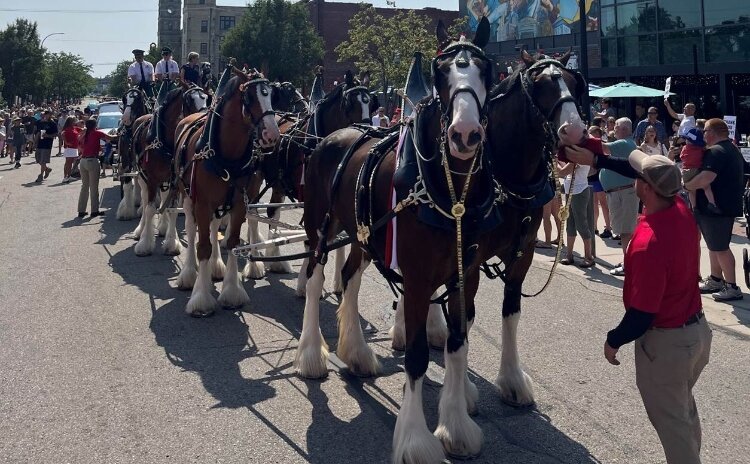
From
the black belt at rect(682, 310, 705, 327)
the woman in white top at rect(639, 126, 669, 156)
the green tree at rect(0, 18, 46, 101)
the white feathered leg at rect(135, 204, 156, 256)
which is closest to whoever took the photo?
the black belt at rect(682, 310, 705, 327)

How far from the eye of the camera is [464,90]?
4.06 m

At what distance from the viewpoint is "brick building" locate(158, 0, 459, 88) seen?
6800 cm

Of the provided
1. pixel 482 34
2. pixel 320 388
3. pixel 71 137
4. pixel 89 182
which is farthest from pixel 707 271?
pixel 71 137

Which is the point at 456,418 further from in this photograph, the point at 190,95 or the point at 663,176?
the point at 190,95

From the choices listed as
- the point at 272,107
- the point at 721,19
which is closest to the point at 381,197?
the point at 272,107

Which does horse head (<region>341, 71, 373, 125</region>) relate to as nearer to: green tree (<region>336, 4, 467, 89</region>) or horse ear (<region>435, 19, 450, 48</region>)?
horse ear (<region>435, 19, 450, 48</region>)

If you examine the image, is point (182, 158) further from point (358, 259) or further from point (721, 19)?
point (721, 19)

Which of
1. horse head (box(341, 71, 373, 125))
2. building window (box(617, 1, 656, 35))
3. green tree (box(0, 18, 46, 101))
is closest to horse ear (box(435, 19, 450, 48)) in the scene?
horse head (box(341, 71, 373, 125))

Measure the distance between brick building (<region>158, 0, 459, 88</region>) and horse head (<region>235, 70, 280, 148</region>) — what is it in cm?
283

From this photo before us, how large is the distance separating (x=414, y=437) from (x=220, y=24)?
105542 mm

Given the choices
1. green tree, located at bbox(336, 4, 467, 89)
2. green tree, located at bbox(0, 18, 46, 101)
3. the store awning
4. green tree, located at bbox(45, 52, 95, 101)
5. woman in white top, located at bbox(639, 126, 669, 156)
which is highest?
green tree, located at bbox(45, 52, 95, 101)

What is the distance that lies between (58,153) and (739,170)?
113 feet

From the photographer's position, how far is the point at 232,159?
780cm

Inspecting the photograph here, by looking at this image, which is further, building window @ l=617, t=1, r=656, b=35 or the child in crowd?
building window @ l=617, t=1, r=656, b=35
